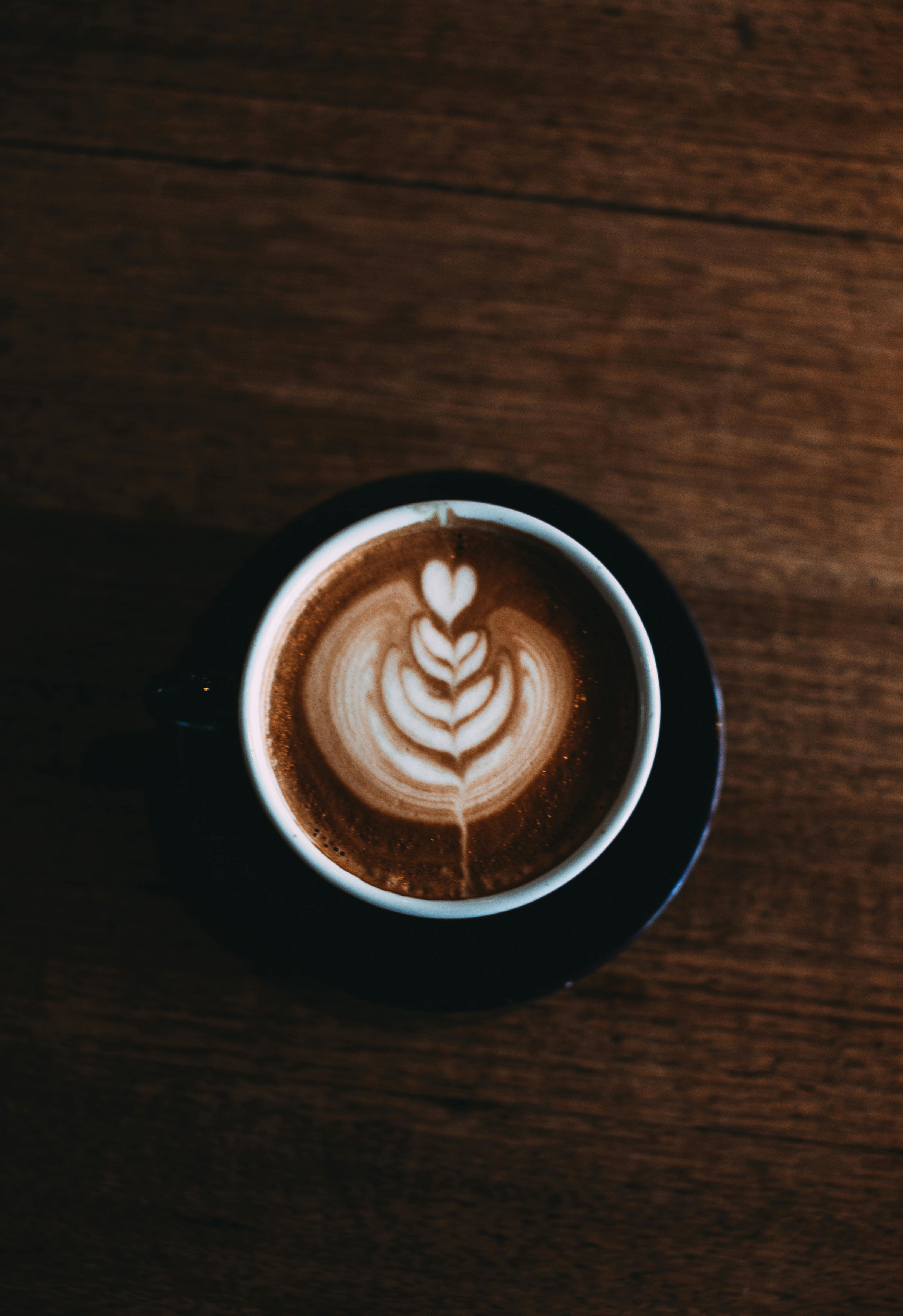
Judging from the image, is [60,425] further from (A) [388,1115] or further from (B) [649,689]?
(A) [388,1115]

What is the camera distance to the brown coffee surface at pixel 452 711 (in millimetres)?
663

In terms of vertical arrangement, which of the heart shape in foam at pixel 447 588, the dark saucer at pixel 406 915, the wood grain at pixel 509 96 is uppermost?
the wood grain at pixel 509 96

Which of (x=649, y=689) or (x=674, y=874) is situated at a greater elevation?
(x=649, y=689)

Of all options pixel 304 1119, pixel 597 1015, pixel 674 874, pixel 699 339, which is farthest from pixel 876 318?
pixel 304 1119

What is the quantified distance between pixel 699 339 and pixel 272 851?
2.19ft

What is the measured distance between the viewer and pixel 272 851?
719 millimetres

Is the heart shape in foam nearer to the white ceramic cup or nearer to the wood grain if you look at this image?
the white ceramic cup

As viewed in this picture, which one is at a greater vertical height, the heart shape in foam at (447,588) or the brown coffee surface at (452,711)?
the heart shape in foam at (447,588)

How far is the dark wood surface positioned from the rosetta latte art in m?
0.20

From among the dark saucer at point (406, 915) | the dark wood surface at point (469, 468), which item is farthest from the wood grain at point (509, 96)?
the dark saucer at point (406, 915)

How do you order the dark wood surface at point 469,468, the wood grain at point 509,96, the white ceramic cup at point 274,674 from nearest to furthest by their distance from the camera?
the white ceramic cup at point 274,674 < the dark wood surface at point 469,468 < the wood grain at point 509,96

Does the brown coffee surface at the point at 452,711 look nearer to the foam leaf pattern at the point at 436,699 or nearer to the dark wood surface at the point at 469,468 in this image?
the foam leaf pattern at the point at 436,699

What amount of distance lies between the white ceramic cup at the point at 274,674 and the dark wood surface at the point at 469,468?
0.59 ft

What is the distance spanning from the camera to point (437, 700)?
68 cm
